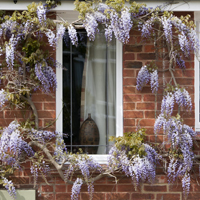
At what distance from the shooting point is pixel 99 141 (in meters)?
4.49

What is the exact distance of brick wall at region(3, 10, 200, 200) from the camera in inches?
173

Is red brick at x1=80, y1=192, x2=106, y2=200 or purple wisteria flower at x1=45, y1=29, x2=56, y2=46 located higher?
purple wisteria flower at x1=45, y1=29, x2=56, y2=46

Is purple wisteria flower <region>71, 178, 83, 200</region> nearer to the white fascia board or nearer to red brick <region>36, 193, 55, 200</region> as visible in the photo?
red brick <region>36, 193, 55, 200</region>

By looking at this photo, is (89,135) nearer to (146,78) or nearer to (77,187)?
(77,187)

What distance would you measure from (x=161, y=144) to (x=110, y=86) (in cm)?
86

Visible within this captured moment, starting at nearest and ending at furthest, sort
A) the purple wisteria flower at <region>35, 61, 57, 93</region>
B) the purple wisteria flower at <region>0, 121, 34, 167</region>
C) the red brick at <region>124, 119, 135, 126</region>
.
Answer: the purple wisteria flower at <region>0, 121, 34, 167</region> → the purple wisteria flower at <region>35, 61, 57, 93</region> → the red brick at <region>124, 119, 135, 126</region>

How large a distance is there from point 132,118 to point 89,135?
0.51 metres

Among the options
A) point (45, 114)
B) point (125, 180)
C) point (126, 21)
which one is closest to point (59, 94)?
point (45, 114)

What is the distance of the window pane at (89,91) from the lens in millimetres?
4480

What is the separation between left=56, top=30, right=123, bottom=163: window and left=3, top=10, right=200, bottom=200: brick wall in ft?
0.45

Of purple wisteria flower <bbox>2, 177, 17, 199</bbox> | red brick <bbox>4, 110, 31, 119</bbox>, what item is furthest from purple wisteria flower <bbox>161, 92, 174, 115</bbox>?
purple wisteria flower <bbox>2, 177, 17, 199</bbox>

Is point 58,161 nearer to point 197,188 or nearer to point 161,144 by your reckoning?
point 161,144

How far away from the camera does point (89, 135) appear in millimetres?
4453

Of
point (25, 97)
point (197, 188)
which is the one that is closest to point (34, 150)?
point (25, 97)
